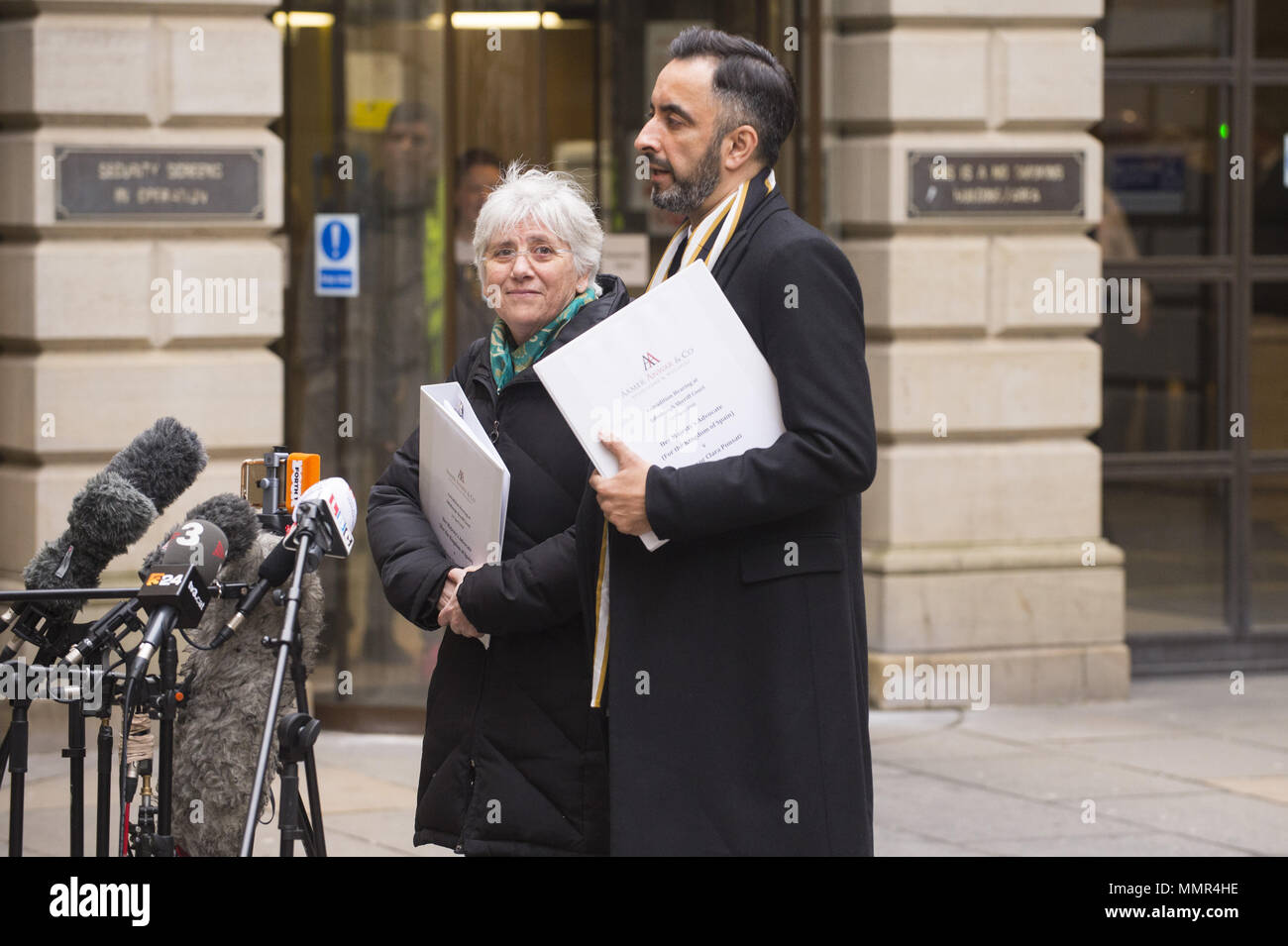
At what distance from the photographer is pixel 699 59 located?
3812mm

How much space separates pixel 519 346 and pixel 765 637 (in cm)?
95

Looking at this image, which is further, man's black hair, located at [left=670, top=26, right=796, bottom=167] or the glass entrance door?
the glass entrance door

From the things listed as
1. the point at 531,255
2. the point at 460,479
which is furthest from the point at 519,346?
the point at 460,479

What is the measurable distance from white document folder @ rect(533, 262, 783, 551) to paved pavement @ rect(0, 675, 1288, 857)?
3.19 metres

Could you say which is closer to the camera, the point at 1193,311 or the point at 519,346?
the point at 519,346

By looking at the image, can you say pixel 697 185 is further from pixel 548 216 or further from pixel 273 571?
pixel 273 571

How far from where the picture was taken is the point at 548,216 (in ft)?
13.5

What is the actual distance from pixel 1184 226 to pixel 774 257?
6.82 metres

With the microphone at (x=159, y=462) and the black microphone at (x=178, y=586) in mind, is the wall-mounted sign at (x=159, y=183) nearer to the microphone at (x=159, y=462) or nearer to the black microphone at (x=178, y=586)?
the microphone at (x=159, y=462)

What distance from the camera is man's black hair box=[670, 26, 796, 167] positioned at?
12.4 ft

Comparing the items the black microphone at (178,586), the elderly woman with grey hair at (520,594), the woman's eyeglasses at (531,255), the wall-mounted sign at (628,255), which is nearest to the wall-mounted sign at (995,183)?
the wall-mounted sign at (628,255)

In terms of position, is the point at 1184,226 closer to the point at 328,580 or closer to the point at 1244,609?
the point at 1244,609

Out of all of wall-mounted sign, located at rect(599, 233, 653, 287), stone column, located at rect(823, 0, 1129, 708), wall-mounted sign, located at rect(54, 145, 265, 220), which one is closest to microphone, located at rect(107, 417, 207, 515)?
wall-mounted sign, located at rect(54, 145, 265, 220)

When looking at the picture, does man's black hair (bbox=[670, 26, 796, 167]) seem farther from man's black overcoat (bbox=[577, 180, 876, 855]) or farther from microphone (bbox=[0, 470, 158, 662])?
microphone (bbox=[0, 470, 158, 662])
